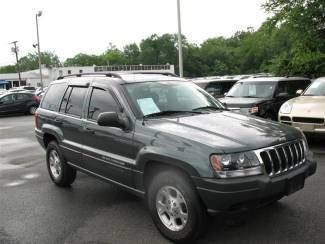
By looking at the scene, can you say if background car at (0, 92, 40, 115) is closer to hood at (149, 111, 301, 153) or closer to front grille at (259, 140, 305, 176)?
hood at (149, 111, 301, 153)

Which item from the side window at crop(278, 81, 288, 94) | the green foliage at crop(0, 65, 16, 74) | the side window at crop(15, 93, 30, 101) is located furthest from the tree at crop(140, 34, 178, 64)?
the side window at crop(278, 81, 288, 94)

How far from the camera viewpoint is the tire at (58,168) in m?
6.64

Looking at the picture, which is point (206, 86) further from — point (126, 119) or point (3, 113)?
point (3, 113)

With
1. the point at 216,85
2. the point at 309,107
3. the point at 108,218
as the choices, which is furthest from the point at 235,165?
the point at 216,85

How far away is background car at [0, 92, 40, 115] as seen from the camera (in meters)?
24.4

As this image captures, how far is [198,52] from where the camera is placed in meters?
140

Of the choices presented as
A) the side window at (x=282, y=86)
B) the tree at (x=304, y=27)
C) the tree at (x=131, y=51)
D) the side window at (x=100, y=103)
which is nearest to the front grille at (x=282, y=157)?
the side window at (x=100, y=103)

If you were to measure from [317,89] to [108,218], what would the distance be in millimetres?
6780

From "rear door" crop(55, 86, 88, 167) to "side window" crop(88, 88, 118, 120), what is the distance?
0.77ft

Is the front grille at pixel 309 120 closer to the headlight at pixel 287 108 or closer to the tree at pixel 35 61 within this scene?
the headlight at pixel 287 108

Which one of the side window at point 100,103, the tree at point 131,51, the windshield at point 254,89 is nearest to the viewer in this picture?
the side window at point 100,103

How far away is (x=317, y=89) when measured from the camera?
10211 millimetres

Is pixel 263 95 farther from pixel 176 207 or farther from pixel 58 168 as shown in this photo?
pixel 176 207

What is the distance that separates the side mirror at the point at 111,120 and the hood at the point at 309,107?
525 cm
